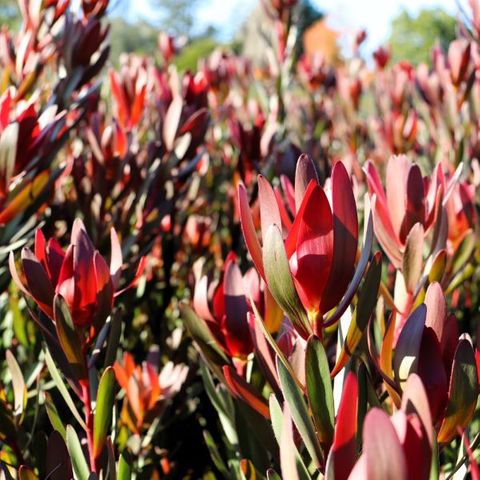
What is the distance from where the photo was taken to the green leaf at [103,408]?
2.78ft

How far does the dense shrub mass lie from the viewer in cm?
70

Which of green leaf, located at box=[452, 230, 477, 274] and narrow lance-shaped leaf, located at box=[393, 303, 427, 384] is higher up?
narrow lance-shaped leaf, located at box=[393, 303, 427, 384]

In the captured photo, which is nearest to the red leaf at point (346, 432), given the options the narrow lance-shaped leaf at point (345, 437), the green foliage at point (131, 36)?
the narrow lance-shaped leaf at point (345, 437)

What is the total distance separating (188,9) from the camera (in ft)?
188

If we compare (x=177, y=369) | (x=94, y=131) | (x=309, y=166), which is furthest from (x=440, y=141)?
(x=309, y=166)

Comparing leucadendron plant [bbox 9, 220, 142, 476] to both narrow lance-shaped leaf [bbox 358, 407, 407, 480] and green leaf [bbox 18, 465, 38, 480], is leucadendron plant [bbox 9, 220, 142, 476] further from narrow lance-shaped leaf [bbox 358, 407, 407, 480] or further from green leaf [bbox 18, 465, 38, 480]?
narrow lance-shaped leaf [bbox 358, 407, 407, 480]

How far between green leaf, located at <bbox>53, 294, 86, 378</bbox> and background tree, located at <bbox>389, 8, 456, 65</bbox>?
14.5m

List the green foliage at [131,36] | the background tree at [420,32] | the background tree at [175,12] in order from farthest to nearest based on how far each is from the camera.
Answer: the background tree at [175,12]
the green foliage at [131,36]
the background tree at [420,32]

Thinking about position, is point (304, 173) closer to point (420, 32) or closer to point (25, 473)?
point (25, 473)

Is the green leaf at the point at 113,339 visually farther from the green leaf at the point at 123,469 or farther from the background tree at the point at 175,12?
the background tree at the point at 175,12

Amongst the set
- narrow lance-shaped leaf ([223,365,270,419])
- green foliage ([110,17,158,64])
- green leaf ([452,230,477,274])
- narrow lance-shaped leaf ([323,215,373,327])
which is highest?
green foliage ([110,17,158,64])

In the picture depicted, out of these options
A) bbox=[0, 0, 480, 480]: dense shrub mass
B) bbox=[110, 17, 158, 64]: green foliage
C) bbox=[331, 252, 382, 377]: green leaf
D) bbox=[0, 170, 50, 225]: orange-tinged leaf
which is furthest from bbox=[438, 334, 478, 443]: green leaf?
bbox=[110, 17, 158, 64]: green foliage

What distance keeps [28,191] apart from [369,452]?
939 millimetres

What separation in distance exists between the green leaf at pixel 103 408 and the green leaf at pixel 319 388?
0.27 m
